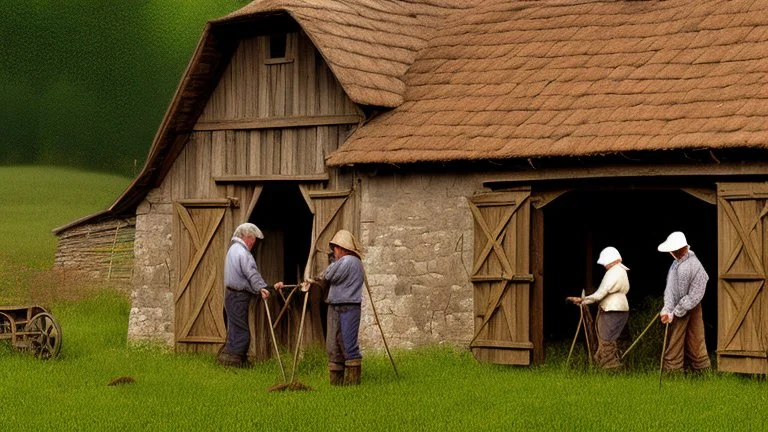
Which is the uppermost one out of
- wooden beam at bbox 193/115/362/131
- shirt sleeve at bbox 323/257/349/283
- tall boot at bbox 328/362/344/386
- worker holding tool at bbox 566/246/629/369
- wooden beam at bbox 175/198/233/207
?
wooden beam at bbox 193/115/362/131

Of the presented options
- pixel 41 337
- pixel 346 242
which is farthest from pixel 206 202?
pixel 346 242

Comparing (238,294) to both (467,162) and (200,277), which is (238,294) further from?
(467,162)

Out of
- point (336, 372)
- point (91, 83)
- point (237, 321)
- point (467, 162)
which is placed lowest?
point (336, 372)

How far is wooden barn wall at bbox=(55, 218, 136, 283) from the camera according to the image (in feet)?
93.7

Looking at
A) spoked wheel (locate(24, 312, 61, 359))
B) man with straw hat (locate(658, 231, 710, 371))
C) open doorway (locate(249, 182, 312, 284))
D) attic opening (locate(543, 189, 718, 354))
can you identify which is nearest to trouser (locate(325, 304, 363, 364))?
man with straw hat (locate(658, 231, 710, 371))

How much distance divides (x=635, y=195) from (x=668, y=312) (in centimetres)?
526

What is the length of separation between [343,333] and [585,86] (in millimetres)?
4773

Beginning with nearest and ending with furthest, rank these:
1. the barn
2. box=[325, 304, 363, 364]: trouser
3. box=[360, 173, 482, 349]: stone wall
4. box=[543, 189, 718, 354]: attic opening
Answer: box=[325, 304, 363, 364]: trouser
the barn
box=[360, 173, 482, 349]: stone wall
box=[543, 189, 718, 354]: attic opening

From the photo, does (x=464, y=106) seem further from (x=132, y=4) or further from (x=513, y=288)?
(x=132, y=4)

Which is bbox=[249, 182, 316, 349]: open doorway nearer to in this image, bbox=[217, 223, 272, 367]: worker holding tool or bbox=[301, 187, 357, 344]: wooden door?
bbox=[301, 187, 357, 344]: wooden door

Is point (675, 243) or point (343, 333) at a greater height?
point (675, 243)

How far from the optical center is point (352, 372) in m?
14.5

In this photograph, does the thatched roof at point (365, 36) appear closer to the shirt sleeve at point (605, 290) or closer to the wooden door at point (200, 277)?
the wooden door at point (200, 277)

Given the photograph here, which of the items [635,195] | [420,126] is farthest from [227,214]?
[635,195]
